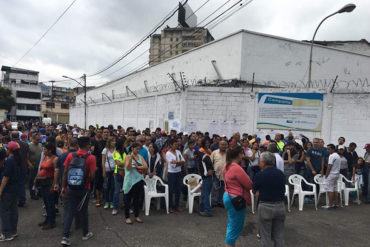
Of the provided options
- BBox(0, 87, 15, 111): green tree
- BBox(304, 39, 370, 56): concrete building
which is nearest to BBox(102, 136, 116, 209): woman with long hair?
BBox(304, 39, 370, 56): concrete building

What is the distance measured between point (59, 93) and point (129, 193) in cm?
8721

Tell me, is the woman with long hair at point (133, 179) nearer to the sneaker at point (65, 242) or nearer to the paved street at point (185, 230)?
the paved street at point (185, 230)

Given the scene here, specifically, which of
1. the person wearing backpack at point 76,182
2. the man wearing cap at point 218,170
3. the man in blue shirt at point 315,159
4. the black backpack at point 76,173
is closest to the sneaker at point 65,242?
the person wearing backpack at point 76,182

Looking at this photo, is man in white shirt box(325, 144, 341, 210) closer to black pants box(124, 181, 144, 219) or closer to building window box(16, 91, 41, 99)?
black pants box(124, 181, 144, 219)

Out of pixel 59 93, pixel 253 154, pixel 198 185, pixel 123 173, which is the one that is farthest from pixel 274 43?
pixel 59 93

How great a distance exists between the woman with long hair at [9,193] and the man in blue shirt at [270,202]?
3941 millimetres

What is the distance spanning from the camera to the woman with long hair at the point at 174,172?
227 inches

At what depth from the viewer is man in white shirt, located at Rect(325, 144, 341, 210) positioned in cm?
634

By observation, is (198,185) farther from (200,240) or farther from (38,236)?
(38,236)

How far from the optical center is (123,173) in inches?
212

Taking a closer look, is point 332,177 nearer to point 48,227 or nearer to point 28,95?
point 48,227

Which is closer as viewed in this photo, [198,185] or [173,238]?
[173,238]

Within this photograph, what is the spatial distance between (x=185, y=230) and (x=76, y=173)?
236 centimetres

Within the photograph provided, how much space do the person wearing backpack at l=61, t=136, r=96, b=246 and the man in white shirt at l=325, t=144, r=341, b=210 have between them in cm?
585
